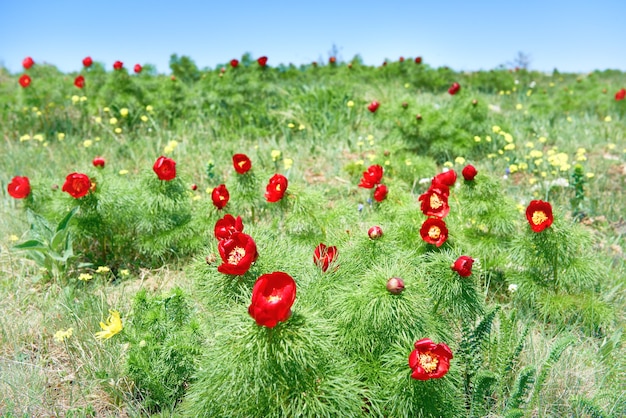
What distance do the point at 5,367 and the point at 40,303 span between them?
564 millimetres

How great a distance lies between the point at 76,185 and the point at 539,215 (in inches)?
103

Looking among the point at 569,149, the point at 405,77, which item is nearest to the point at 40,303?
the point at 569,149

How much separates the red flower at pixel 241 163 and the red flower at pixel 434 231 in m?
1.25

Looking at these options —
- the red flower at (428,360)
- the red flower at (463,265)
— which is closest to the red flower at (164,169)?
the red flower at (463,265)

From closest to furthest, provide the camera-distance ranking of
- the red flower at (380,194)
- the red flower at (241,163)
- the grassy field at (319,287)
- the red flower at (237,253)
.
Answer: the grassy field at (319,287)
the red flower at (237,253)
the red flower at (380,194)
the red flower at (241,163)

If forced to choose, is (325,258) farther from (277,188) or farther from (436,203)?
(277,188)

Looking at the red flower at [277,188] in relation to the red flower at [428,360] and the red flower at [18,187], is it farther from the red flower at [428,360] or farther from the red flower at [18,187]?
the red flower at [18,187]

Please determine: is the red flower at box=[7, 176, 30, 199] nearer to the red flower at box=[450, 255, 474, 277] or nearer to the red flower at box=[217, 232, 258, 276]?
the red flower at box=[217, 232, 258, 276]

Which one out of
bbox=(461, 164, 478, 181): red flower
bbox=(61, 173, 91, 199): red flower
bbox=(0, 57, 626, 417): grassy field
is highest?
bbox=(61, 173, 91, 199): red flower

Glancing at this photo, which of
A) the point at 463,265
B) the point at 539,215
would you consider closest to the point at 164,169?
the point at 463,265

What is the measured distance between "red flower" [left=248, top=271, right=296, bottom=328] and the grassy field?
0.32 ft

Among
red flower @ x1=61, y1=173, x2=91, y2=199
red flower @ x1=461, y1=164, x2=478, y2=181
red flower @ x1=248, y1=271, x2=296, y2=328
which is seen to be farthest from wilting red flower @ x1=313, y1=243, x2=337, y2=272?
red flower @ x1=61, y1=173, x2=91, y2=199

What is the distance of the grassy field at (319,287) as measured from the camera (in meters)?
1.62

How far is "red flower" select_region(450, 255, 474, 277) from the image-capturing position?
1.88 meters
